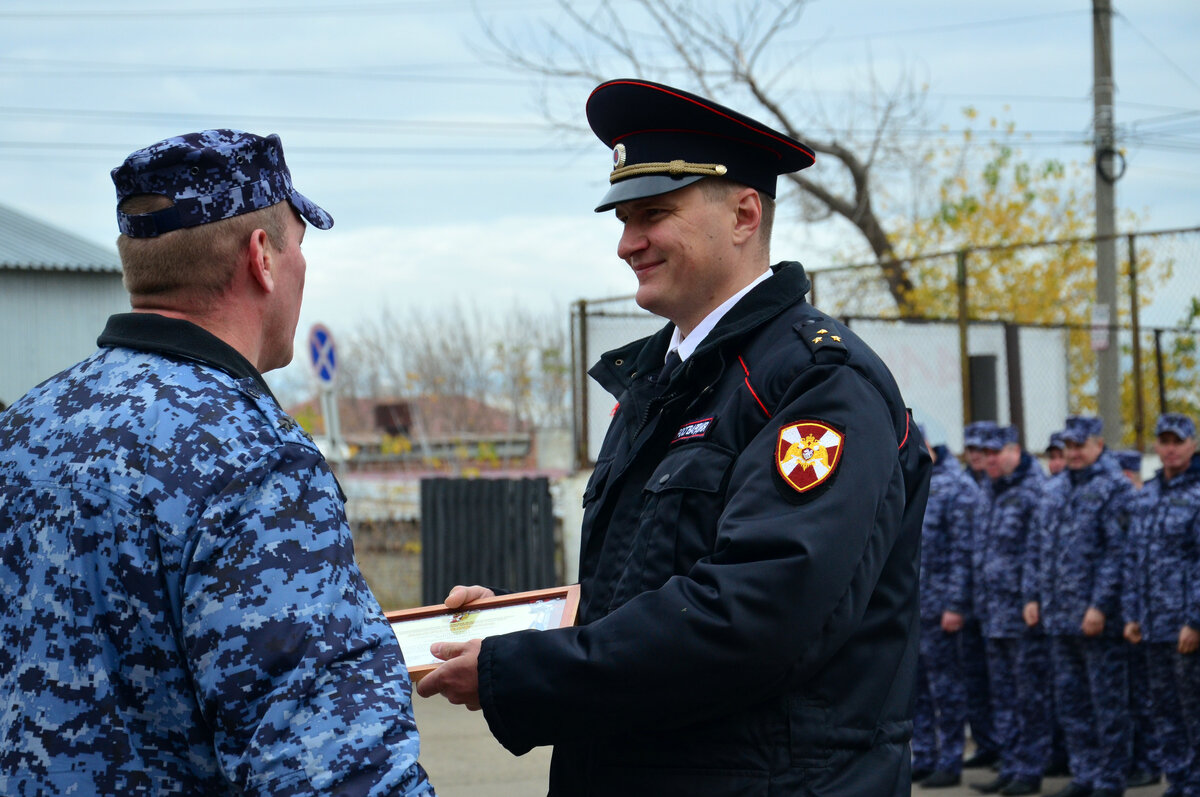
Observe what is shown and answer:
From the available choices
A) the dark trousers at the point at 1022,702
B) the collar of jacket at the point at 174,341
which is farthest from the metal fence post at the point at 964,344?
the collar of jacket at the point at 174,341

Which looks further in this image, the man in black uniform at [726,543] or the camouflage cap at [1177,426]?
the camouflage cap at [1177,426]

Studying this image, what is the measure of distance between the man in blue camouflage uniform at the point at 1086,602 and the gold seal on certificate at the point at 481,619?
5956 mm

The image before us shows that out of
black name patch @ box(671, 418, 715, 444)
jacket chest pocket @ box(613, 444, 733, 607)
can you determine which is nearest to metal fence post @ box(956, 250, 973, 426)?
black name patch @ box(671, 418, 715, 444)

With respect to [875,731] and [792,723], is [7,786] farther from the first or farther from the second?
[875,731]

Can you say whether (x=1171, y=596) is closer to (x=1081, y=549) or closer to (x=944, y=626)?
(x=1081, y=549)

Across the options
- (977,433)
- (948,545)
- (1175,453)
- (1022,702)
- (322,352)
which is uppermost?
(322,352)

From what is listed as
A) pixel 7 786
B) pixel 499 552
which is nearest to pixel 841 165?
pixel 499 552

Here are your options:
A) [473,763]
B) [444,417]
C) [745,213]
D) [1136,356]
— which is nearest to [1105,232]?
[1136,356]

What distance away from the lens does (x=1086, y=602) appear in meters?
7.54

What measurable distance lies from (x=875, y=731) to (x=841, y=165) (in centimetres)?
1960

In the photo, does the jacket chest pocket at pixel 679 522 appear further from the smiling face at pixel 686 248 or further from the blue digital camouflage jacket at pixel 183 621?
the blue digital camouflage jacket at pixel 183 621

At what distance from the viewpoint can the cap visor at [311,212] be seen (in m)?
1.97

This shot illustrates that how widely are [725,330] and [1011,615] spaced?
21.0ft

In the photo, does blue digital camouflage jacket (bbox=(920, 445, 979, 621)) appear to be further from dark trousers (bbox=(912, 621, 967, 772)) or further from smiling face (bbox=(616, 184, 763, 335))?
smiling face (bbox=(616, 184, 763, 335))
